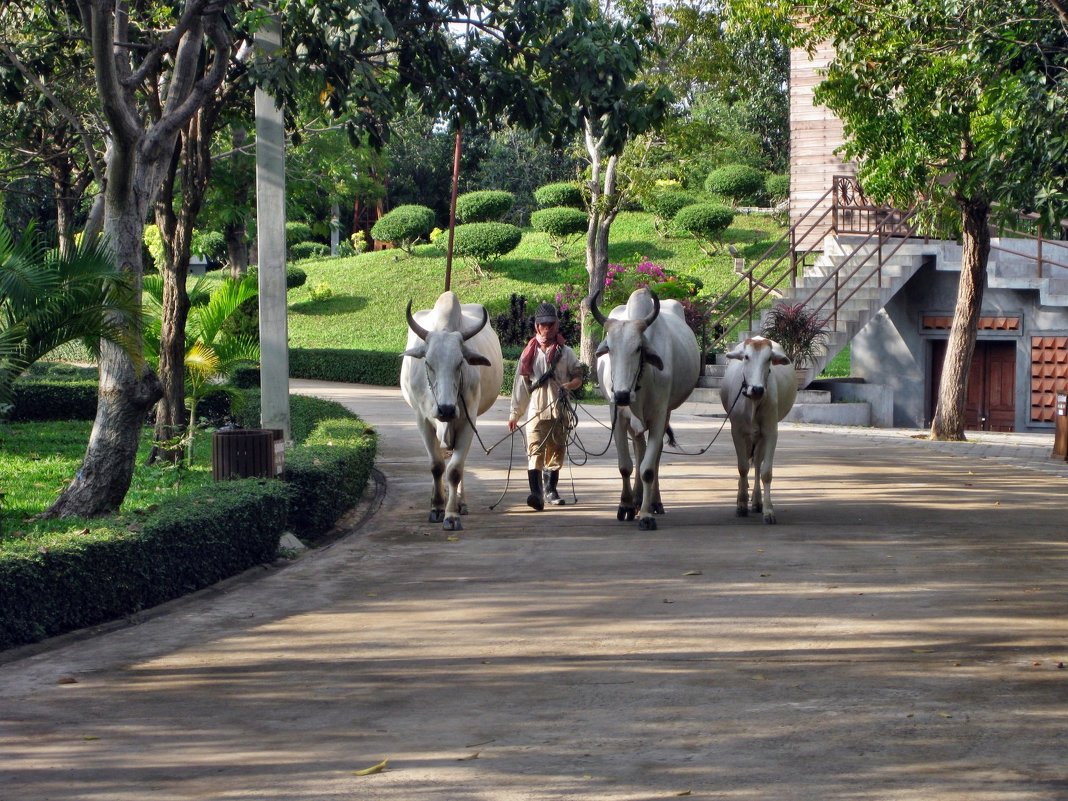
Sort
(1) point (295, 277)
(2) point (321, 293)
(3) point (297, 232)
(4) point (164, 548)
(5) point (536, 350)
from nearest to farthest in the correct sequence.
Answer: (4) point (164, 548) → (5) point (536, 350) → (1) point (295, 277) → (2) point (321, 293) → (3) point (297, 232)

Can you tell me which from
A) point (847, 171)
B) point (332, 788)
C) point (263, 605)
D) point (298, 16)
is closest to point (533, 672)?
point (332, 788)

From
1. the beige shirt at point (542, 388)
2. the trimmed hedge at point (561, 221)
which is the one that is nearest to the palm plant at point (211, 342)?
the beige shirt at point (542, 388)

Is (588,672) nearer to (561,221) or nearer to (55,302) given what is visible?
(55,302)

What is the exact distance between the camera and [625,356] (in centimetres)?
1198

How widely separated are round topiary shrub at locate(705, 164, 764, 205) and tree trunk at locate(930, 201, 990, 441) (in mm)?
22747

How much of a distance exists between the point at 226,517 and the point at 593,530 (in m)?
3.54

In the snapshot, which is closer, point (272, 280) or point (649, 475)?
point (649, 475)

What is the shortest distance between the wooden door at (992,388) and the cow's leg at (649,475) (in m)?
15.0

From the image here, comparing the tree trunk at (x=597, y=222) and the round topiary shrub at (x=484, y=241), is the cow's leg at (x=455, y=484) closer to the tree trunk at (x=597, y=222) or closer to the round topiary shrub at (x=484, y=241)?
the tree trunk at (x=597, y=222)

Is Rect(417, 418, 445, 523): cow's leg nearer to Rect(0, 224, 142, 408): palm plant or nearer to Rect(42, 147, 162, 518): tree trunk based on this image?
Rect(42, 147, 162, 518): tree trunk

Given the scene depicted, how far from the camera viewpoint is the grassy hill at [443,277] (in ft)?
123

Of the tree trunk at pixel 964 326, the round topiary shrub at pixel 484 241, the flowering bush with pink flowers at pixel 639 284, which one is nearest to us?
the tree trunk at pixel 964 326

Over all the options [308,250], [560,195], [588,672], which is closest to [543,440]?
[588,672]

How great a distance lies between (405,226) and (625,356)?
108 ft
